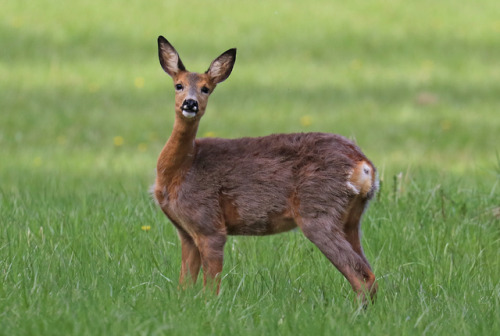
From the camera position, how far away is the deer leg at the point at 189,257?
5.50 m

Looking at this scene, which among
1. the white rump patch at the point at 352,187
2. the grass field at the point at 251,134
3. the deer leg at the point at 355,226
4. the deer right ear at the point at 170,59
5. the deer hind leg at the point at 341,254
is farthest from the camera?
the deer right ear at the point at 170,59

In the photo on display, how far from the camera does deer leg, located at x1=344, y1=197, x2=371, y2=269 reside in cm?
537

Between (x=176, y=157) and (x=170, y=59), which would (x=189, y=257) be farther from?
(x=170, y=59)

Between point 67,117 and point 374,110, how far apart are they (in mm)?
4060

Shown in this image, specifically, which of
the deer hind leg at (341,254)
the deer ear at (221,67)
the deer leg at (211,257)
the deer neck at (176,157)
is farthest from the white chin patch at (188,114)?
the deer hind leg at (341,254)

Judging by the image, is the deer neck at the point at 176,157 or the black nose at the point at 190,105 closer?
the black nose at the point at 190,105

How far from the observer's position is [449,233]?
22.0 ft

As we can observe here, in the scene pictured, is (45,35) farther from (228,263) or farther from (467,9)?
(228,263)

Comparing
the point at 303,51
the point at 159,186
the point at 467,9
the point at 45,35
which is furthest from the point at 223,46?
A: the point at 159,186

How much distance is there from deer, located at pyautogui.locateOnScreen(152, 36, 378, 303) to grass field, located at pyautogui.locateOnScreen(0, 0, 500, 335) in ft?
0.71

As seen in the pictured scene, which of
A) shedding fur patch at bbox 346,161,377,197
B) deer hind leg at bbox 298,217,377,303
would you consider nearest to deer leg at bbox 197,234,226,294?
deer hind leg at bbox 298,217,377,303

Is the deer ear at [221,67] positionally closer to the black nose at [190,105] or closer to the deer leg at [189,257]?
the black nose at [190,105]

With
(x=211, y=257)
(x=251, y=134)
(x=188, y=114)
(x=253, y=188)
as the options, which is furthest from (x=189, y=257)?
(x=251, y=134)

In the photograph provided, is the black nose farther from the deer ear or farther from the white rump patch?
the white rump patch
